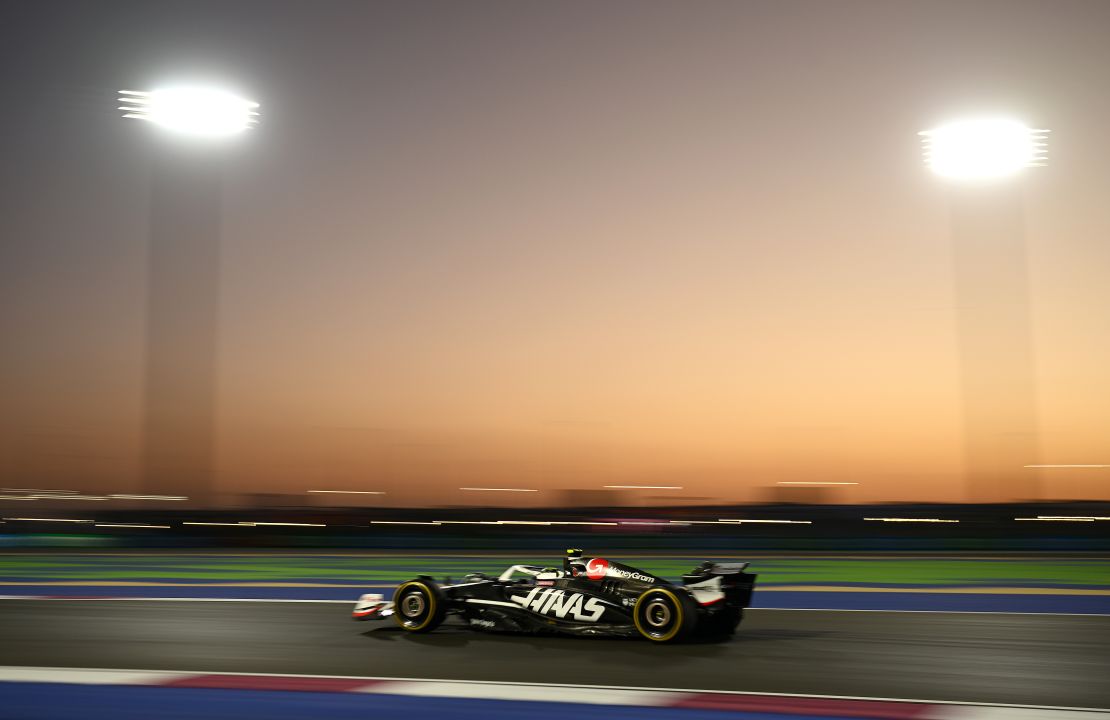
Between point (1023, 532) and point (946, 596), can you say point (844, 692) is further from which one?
point (1023, 532)

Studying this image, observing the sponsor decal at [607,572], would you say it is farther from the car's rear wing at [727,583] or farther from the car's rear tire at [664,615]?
the car's rear wing at [727,583]

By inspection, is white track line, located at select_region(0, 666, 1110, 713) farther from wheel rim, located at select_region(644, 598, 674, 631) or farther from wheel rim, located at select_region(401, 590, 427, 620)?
wheel rim, located at select_region(401, 590, 427, 620)

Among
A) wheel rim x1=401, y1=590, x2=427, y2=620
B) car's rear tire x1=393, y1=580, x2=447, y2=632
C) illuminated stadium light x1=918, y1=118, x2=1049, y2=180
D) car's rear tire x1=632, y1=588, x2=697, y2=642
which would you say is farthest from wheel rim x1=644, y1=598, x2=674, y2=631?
illuminated stadium light x1=918, y1=118, x2=1049, y2=180

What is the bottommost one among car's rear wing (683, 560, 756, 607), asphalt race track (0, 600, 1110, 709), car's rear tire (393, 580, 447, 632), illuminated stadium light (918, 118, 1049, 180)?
asphalt race track (0, 600, 1110, 709)

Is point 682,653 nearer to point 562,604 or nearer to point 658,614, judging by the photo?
point 658,614

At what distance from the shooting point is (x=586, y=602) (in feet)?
33.3

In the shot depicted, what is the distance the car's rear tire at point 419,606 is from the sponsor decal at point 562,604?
82 cm

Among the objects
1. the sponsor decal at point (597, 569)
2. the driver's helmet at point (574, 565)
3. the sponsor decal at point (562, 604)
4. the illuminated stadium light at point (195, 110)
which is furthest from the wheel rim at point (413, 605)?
the illuminated stadium light at point (195, 110)

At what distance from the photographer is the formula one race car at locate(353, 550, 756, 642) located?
983 cm

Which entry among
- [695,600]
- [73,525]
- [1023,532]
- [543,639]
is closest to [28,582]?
[543,639]

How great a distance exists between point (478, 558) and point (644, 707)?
21.2 metres

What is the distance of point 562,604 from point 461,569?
13.6m

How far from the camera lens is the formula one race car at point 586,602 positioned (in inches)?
387

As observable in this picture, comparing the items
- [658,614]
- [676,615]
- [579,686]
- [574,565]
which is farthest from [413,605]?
[579,686]
